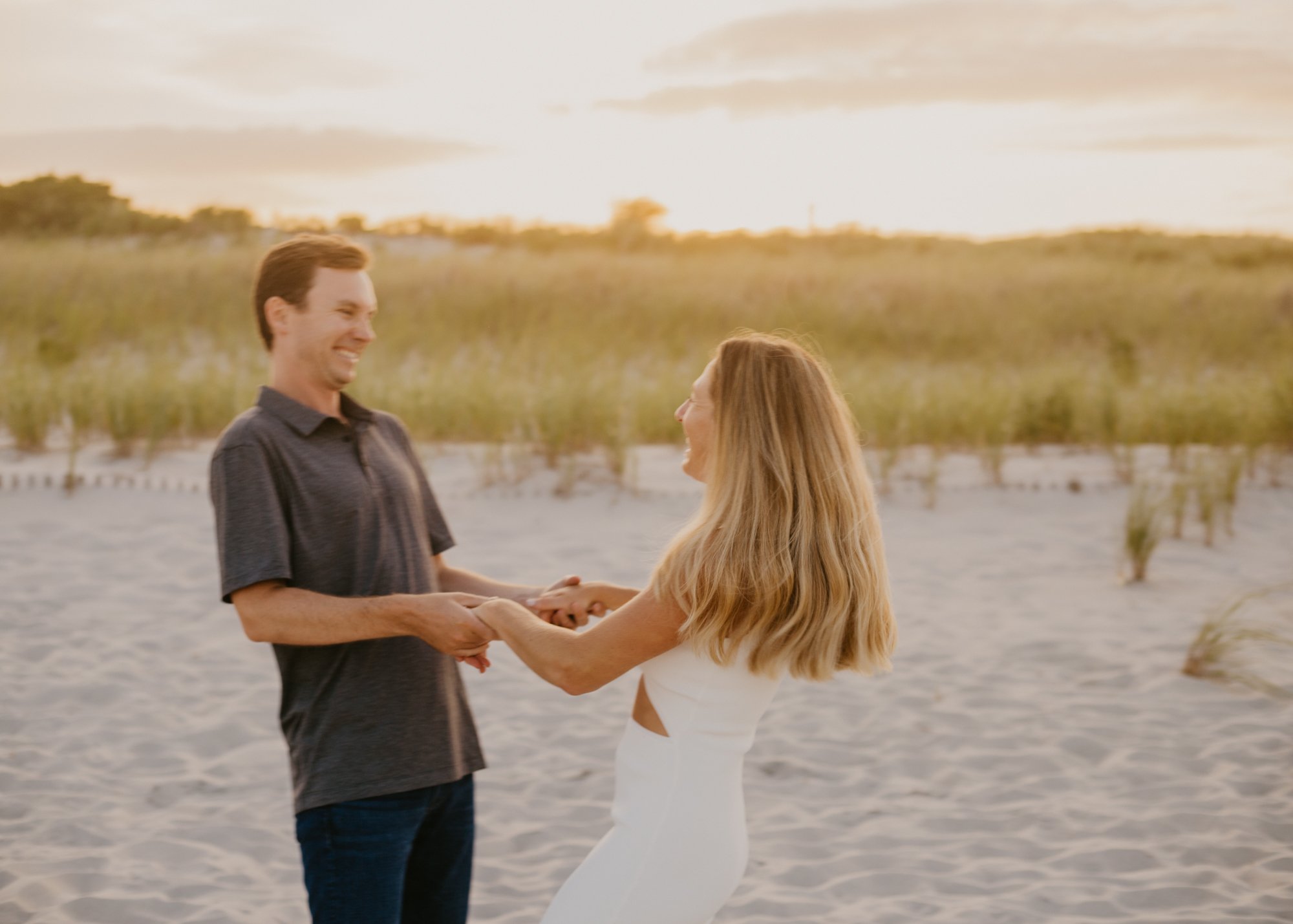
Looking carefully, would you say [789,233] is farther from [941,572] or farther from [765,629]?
[765,629]

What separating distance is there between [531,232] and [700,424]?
27.8m

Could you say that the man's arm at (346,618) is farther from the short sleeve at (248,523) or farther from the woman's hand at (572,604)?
the woman's hand at (572,604)

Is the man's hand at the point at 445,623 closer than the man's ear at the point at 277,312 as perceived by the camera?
Yes

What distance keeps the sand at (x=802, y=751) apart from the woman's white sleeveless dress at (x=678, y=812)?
0.41 m

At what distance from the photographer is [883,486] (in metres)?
9.25

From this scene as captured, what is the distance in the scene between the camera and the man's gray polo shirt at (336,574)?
219 cm

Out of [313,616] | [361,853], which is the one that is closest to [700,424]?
[313,616]

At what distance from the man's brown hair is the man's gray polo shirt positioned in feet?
0.70

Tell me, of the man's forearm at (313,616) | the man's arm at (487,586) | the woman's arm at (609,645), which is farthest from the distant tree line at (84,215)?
the woman's arm at (609,645)

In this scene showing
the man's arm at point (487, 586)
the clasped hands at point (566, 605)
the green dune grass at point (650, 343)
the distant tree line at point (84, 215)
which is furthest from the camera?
the distant tree line at point (84, 215)

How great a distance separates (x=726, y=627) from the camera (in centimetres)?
199

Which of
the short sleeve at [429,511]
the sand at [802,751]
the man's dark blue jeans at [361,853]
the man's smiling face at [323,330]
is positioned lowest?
the sand at [802,751]

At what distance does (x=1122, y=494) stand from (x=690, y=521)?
811 centimetres

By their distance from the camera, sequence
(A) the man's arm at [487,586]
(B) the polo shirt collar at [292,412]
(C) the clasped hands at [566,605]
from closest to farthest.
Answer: (B) the polo shirt collar at [292,412] < (C) the clasped hands at [566,605] < (A) the man's arm at [487,586]
